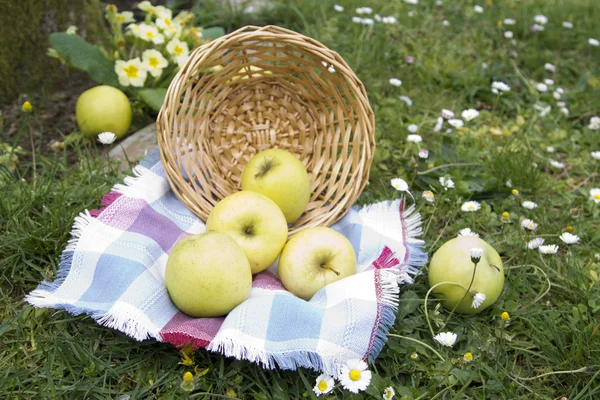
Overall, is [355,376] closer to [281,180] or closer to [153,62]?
[281,180]

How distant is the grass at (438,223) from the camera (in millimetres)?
1633

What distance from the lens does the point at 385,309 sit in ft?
5.52

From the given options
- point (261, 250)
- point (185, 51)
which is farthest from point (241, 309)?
point (185, 51)

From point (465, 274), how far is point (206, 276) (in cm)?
80

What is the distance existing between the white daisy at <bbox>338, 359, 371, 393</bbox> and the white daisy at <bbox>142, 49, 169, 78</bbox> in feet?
5.69

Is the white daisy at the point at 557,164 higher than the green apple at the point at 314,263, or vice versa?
the green apple at the point at 314,263

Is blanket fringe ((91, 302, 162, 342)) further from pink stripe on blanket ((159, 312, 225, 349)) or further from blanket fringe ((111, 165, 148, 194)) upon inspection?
blanket fringe ((111, 165, 148, 194))

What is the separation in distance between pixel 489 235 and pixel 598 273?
15.7 inches

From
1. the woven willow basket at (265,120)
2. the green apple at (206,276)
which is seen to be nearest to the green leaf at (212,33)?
the woven willow basket at (265,120)

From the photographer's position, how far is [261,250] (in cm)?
189

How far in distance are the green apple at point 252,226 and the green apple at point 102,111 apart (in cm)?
95

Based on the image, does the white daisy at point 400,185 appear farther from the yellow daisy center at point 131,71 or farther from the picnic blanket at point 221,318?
the yellow daisy center at point 131,71

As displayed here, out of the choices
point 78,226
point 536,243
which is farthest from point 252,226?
point 536,243

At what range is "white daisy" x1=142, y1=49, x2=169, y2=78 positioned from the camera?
8.84 ft
